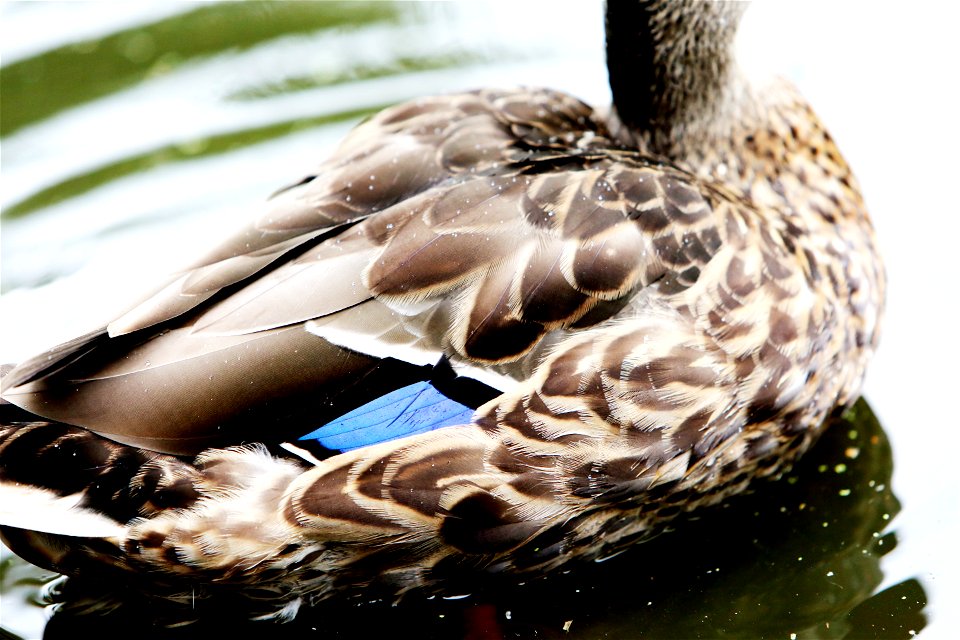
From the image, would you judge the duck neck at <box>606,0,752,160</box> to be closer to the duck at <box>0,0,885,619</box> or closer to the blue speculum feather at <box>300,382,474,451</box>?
the duck at <box>0,0,885,619</box>

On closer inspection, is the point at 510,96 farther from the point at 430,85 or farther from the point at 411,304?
the point at 430,85

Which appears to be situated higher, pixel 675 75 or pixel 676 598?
pixel 675 75

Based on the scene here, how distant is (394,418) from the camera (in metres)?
3.42

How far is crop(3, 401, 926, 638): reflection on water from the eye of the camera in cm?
382

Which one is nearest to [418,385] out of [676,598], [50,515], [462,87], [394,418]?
[394,418]

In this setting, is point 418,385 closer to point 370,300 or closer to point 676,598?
point 370,300

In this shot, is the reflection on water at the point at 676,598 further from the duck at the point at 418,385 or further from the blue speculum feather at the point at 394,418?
the blue speculum feather at the point at 394,418

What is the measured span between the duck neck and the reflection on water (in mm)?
1230

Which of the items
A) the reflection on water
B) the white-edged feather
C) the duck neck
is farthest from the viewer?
the duck neck

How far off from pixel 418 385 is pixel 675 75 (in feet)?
4.80

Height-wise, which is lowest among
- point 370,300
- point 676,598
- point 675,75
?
point 676,598

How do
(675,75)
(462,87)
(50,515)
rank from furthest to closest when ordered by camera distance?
(462,87) → (675,75) → (50,515)

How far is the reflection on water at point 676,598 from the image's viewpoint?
382 centimetres

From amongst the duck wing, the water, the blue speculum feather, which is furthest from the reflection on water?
the duck wing
